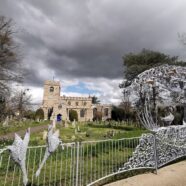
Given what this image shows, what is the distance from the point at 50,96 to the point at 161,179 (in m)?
55.3

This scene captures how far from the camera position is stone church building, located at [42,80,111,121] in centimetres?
5722

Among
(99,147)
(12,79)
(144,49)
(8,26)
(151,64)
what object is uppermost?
(144,49)

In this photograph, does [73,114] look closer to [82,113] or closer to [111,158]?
[82,113]

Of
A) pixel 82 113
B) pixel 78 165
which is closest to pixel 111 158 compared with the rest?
pixel 78 165

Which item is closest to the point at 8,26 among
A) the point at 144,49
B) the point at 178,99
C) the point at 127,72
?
the point at 178,99

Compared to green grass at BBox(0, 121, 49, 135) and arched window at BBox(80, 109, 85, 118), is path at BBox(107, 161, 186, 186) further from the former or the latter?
arched window at BBox(80, 109, 85, 118)

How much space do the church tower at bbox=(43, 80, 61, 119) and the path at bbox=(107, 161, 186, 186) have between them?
52.4m

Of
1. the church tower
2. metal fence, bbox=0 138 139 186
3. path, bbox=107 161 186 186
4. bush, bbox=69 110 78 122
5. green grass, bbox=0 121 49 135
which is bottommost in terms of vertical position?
path, bbox=107 161 186 186

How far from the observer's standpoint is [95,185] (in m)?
5.71

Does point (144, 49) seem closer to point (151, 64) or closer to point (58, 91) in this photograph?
point (151, 64)

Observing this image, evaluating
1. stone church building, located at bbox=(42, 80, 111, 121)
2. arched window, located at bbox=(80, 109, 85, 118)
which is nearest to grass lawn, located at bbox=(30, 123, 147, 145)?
stone church building, located at bbox=(42, 80, 111, 121)

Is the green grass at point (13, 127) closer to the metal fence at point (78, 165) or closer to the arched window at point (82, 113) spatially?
the metal fence at point (78, 165)

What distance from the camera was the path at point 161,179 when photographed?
230 inches

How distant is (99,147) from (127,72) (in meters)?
29.1
